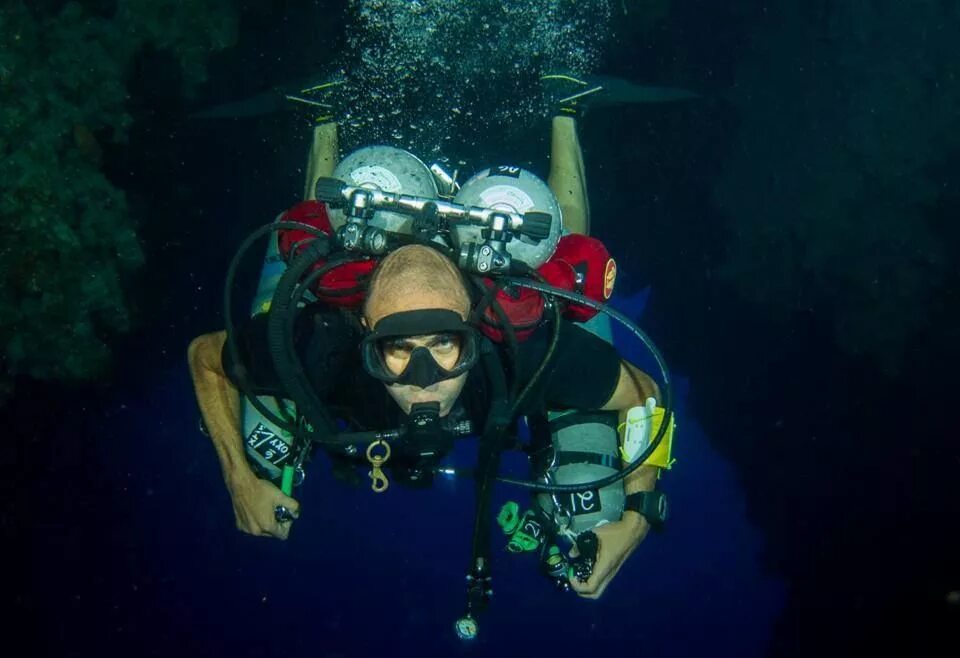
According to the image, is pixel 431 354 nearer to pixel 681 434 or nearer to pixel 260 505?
pixel 260 505

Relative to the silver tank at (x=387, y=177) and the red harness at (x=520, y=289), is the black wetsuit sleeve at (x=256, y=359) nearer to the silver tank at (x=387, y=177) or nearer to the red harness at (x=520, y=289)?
the red harness at (x=520, y=289)

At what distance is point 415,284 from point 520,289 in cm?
46

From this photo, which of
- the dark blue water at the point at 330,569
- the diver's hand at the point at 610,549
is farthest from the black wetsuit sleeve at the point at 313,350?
the dark blue water at the point at 330,569

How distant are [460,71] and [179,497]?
5.85 metres

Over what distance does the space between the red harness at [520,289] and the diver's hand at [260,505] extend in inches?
38.5

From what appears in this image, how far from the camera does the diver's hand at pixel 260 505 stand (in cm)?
283

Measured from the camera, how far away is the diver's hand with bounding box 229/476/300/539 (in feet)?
9.27

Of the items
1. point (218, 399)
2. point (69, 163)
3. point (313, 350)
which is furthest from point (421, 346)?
point (69, 163)

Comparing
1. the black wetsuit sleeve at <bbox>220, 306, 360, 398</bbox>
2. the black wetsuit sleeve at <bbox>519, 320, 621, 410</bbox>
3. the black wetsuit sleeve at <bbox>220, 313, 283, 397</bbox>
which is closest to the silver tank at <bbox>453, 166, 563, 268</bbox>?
the black wetsuit sleeve at <bbox>519, 320, 621, 410</bbox>

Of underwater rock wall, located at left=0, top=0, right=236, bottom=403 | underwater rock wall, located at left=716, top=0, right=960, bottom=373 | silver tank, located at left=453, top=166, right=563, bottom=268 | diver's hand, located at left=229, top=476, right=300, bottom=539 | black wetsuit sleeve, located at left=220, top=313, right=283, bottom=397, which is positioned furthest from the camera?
underwater rock wall, located at left=716, top=0, right=960, bottom=373

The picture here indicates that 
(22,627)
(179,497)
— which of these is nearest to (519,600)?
(179,497)

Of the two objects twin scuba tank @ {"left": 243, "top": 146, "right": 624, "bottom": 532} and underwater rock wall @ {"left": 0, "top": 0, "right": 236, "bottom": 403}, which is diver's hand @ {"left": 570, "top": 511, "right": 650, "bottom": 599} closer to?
twin scuba tank @ {"left": 243, "top": 146, "right": 624, "bottom": 532}

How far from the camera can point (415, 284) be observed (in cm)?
246

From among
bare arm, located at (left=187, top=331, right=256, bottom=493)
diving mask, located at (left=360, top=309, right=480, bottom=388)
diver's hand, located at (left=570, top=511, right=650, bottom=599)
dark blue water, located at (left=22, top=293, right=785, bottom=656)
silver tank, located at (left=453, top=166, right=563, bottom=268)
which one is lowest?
Result: dark blue water, located at (left=22, top=293, right=785, bottom=656)
